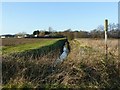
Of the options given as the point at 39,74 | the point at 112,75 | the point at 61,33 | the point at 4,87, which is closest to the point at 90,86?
the point at 112,75

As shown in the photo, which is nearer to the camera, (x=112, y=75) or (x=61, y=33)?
(x=112, y=75)

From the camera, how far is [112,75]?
8.41 m

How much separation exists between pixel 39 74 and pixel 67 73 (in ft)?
3.24

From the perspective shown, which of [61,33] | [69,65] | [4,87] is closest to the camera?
[4,87]

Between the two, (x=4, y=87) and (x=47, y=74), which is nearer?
(x=4, y=87)

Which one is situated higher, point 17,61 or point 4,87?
point 17,61

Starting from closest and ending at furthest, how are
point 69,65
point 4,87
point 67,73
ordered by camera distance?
point 4,87, point 67,73, point 69,65

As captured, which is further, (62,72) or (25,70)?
(25,70)

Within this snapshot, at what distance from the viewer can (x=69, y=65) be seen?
8.49 meters

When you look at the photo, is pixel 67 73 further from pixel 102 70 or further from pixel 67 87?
pixel 102 70

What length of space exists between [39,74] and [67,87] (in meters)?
1.36

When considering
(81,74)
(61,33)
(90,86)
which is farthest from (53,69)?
(61,33)

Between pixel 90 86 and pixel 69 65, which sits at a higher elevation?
pixel 69 65

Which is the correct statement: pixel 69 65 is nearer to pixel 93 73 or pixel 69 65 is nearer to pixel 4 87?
pixel 93 73
